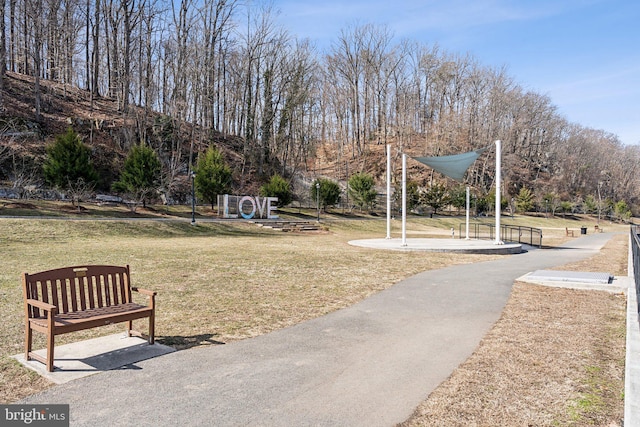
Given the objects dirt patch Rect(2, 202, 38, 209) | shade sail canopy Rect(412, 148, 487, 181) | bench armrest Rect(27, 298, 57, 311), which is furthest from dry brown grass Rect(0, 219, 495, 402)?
dirt patch Rect(2, 202, 38, 209)

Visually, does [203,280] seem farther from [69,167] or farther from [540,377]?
[69,167]

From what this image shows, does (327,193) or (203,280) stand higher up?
(327,193)

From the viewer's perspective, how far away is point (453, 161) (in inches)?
789

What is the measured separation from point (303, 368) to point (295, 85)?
4877 centimetres

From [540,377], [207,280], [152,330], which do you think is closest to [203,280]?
[207,280]

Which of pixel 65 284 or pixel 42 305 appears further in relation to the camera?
pixel 65 284

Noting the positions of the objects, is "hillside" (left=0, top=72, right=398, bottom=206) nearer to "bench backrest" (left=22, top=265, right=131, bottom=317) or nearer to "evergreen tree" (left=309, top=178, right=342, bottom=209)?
"evergreen tree" (left=309, top=178, right=342, bottom=209)

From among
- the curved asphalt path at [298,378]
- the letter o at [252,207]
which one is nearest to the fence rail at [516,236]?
the letter o at [252,207]

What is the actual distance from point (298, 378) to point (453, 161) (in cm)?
1746

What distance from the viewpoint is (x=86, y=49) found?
147 feet

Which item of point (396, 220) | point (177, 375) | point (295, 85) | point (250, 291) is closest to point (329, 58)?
point (295, 85)

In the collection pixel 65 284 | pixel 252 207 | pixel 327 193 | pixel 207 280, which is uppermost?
pixel 327 193

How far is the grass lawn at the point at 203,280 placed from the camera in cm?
560

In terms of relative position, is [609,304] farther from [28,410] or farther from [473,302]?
[28,410]
